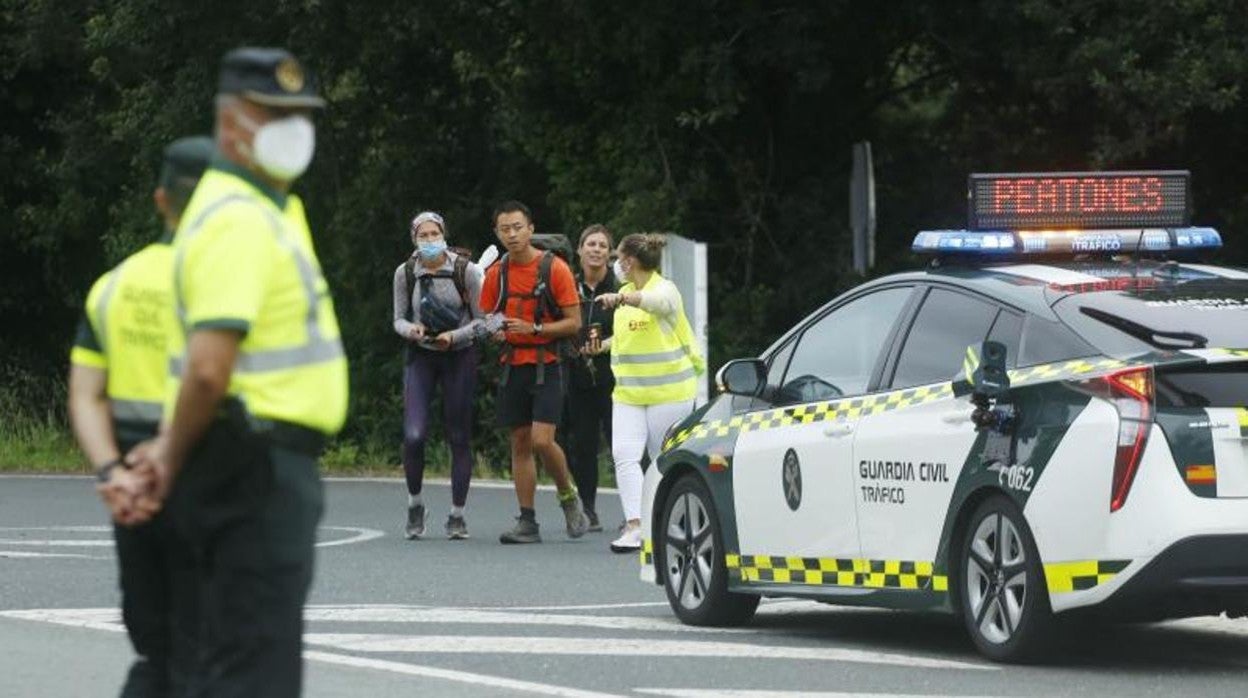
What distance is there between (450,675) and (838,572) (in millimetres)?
1734

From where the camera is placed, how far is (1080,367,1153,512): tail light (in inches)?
364

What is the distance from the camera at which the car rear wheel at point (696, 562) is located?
37.8ft

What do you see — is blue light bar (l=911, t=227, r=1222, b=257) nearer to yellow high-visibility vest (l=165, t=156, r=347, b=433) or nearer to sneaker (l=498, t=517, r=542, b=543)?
yellow high-visibility vest (l=165, t=156, r=347, b=433)

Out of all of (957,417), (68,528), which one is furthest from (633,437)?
(957,417)

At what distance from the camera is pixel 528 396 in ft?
52.4

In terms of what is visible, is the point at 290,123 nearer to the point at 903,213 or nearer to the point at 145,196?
the point at 903,213

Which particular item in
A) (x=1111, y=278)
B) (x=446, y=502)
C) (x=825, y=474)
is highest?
(x=1111, y=278)

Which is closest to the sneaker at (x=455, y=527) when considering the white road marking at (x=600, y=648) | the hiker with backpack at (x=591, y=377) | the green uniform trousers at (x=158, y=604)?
the hiker with backpack at (x=591, y=377)

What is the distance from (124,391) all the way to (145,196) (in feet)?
84.4

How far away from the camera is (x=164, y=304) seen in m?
6.48

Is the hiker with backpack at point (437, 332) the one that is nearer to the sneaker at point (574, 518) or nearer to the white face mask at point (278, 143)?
the sneaker at point (574, 518)

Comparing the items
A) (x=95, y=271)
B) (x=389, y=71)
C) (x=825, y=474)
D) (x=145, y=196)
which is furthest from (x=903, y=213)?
(x=825, y=474)

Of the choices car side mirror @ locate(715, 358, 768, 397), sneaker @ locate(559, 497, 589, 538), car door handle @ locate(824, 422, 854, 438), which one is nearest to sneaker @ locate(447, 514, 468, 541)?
sneaker @ locate(559, 497, 589, 538)

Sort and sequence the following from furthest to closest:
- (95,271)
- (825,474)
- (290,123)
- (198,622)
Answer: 1. (95,271)
2. (825,474)
3. (198,622)
4. (290,123)
